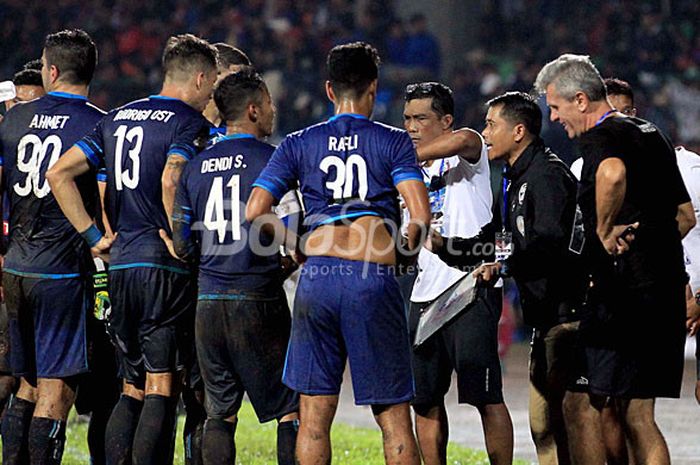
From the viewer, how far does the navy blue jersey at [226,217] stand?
6.69 m

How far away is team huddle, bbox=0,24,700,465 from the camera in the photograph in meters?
6.27

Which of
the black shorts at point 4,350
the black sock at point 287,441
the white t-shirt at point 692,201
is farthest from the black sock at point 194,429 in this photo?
the white t-shirt at point 692,201

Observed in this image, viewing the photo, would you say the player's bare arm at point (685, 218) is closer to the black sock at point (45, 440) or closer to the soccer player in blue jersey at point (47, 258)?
the soccer player in blue jersey at point (47, 258)

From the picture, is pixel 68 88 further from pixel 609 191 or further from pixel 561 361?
pixel 561 361

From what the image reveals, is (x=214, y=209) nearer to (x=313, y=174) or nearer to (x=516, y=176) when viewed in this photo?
(x=313, y=174)

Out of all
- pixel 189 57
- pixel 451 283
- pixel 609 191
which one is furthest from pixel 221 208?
pixel 609 191

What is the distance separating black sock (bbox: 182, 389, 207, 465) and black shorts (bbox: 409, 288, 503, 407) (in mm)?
1349

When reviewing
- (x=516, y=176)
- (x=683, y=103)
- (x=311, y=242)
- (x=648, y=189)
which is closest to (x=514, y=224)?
(x=516, y=176)

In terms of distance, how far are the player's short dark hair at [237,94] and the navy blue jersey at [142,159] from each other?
261 millimetres

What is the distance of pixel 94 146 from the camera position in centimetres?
710

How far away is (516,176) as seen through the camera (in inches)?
293

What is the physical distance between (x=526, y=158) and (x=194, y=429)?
2678 millimetres

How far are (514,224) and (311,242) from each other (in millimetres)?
1614

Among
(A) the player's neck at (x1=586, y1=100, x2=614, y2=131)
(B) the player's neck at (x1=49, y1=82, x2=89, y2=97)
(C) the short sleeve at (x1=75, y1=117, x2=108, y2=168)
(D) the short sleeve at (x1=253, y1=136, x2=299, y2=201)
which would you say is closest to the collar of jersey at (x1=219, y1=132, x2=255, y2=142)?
(D) the short sleeve at (x1=253, y1=136, x2=299, y2=201)
